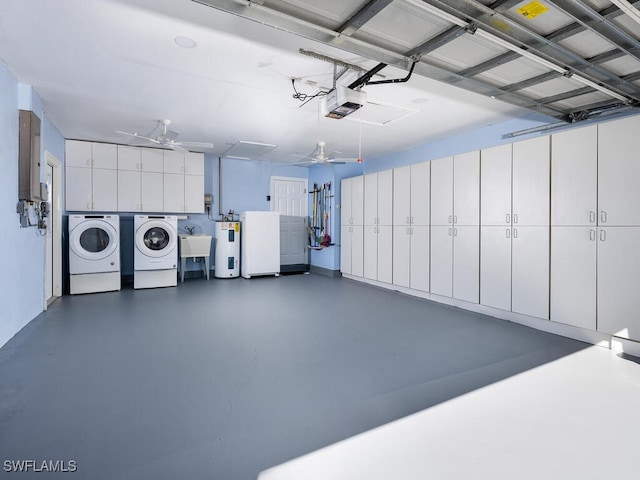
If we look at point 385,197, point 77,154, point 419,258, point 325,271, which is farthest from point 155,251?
point 419,258

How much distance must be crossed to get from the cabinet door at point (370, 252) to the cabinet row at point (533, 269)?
0.39m

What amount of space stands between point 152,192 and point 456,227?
5.31 meters

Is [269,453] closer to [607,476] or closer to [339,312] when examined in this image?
[607,476]

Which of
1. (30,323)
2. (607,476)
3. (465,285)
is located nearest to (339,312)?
(465,285)

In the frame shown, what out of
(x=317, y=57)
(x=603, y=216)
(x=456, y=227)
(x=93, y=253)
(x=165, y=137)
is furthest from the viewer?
(x=93, y=253)

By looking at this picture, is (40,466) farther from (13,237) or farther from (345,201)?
(345,201)

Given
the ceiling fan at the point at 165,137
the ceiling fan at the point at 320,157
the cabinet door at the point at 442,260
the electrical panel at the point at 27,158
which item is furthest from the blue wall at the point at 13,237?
the cabinet door at the point at 442,260

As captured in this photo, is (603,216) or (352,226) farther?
(352,226)

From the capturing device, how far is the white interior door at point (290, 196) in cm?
811

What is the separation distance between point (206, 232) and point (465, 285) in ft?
17.1

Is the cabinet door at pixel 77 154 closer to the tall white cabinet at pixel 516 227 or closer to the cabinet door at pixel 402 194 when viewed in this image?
the cabinet door at pixel 402 194

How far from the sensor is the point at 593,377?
8.55ft

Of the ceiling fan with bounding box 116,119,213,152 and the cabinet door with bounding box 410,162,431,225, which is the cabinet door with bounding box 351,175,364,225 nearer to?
the cabinet door with bounding box 410,162,431,225

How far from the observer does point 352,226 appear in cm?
700
